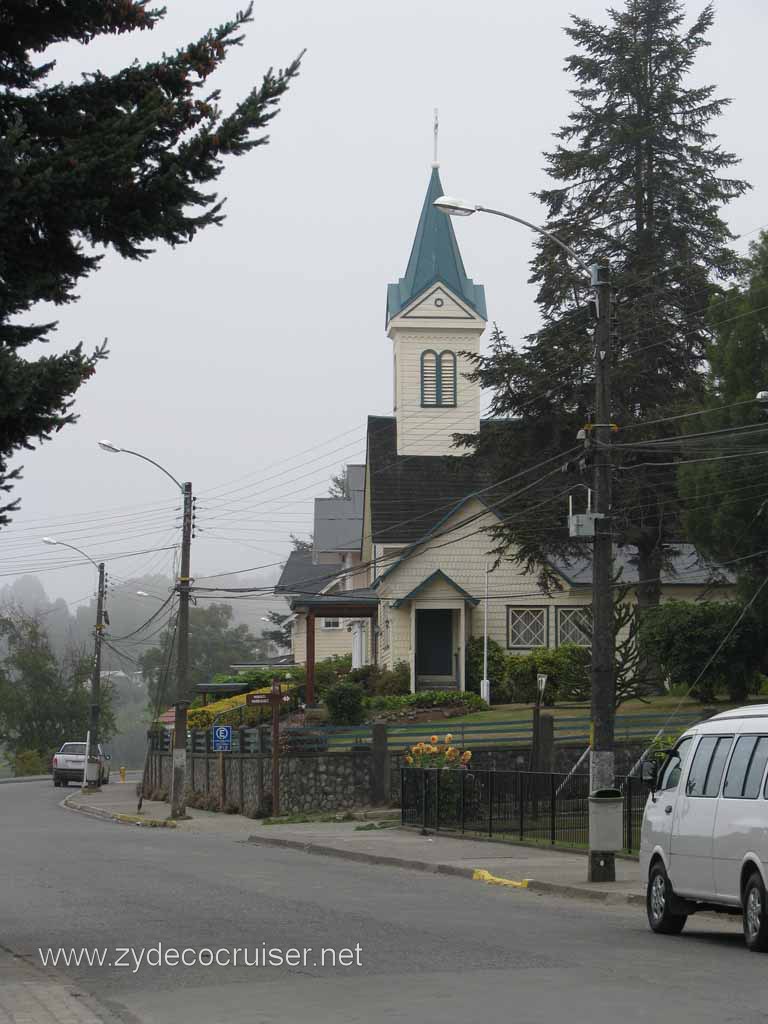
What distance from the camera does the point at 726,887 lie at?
42.9ft

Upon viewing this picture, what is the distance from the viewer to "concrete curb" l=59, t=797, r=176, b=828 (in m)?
37.4

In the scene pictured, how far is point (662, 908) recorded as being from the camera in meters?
14.2

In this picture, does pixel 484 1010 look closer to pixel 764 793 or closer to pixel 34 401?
pixel 764 793

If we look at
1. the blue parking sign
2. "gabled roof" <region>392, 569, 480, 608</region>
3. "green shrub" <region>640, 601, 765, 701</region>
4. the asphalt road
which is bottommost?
the asphalt road

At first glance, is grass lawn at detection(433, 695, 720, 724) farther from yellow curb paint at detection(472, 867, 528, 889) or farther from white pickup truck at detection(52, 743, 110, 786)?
white pickup truck at detection(52, 743, 110, 786)

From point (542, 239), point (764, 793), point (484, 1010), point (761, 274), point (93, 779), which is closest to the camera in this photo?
point (484, 1010)

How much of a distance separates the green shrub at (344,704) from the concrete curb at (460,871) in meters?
11.1

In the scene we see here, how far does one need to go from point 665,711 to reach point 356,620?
22994 mm

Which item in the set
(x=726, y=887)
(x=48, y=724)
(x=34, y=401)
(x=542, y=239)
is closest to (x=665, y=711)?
(x=542, y=239)

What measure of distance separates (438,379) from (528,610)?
1441 centimetres

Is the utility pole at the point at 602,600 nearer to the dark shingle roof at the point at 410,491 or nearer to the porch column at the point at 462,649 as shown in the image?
the porch column at the point at 462,649

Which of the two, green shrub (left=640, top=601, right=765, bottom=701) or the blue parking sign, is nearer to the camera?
green shrub (left=640, top=601, right=765, bottom=701)

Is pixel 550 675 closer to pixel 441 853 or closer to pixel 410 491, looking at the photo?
pixel 410 491

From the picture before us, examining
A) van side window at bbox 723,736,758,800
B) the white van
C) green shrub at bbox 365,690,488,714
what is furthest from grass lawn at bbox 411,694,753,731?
van side window at bbox 723,736,758,800
